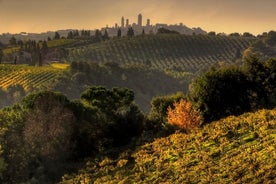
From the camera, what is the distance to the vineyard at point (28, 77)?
176 meters

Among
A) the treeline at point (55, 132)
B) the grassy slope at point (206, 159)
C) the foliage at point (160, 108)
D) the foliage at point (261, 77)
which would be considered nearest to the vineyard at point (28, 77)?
the foliage at point (160, 108)

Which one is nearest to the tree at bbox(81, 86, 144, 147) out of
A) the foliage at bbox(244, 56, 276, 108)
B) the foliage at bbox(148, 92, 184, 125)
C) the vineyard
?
the foliage at bbox(148, 92, 184, 125)

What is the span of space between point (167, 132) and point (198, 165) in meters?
16.8

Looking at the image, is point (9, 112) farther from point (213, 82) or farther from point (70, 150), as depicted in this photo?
point (213, 82)

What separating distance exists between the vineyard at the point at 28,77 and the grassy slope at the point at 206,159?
12963 centimetres

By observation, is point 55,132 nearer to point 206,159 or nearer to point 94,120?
point 94,120

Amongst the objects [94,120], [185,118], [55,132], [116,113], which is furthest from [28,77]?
[185,118]

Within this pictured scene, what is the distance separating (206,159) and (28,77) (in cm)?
15306

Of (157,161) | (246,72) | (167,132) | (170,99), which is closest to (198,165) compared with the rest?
(157,161)

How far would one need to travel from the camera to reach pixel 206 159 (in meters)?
37.8

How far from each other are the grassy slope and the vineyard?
129628 millimetres

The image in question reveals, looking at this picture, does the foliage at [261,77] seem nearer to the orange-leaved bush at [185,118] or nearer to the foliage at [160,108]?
the orange-leaved bush at [185,118]

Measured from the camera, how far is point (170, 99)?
66.9 meters

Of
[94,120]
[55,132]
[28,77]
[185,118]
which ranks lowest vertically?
[55,132]
